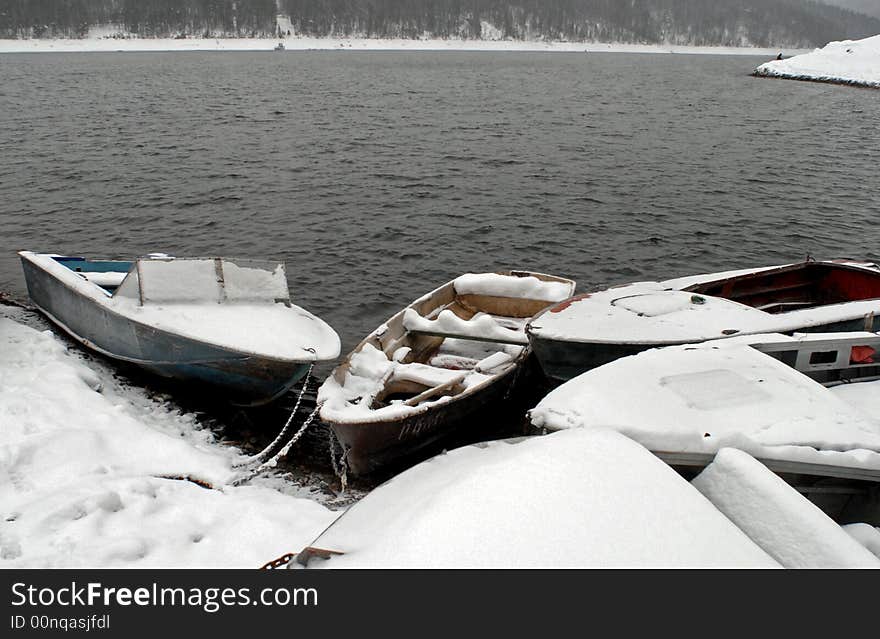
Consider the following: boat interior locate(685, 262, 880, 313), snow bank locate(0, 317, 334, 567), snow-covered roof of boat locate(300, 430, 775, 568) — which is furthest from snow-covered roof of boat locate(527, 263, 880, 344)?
snow-covered roof of boat locate(300, 430, 775, 568)

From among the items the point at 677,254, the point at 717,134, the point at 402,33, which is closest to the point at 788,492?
the point at 677,254

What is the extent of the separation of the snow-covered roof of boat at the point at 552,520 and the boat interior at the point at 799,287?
8859 mm

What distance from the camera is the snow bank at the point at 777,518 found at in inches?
162

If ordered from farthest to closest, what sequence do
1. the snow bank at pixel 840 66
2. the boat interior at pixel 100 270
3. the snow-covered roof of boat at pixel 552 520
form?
the snow bank at pixel 840 66, the boat interior at pixel 100 270, the snow-covered roof of boat at pixel 552 520

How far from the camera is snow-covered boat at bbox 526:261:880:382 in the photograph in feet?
31.6

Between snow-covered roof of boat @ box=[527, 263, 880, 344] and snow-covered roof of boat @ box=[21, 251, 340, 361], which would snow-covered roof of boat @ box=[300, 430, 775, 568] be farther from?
snow-covered roof of boat @ box=[21, 251, 340, 361]

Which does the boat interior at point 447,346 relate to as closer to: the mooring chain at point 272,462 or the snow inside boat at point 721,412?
the mooring chain at point 272,462

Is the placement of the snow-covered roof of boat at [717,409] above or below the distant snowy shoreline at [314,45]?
below

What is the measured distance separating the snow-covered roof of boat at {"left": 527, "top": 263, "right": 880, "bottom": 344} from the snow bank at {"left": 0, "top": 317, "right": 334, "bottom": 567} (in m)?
4.75

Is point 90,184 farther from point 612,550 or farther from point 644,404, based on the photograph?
point 612,550

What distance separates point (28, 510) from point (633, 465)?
5.90m

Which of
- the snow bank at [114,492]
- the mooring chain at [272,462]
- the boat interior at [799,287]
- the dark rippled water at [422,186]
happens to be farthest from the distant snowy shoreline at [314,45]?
the boat interior at [799,287]

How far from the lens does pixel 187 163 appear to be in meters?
29.0

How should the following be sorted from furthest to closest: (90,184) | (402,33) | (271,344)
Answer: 1. (402,33)
2. (90,184)
3. (271,344)
